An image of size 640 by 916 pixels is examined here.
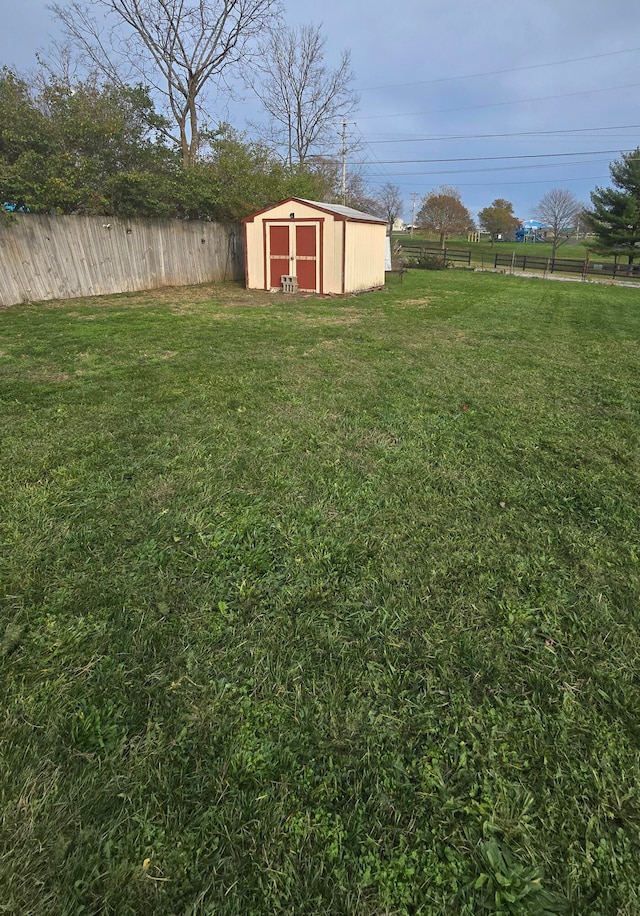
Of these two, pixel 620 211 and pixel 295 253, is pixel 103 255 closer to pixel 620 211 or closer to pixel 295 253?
pixel 295 253

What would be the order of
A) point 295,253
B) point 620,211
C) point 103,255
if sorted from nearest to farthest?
point 103,255 < point 295,253 < point 620,211

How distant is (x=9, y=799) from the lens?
1.26 metres

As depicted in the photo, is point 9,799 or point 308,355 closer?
point 9,799

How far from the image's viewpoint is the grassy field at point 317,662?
1159 millimetres

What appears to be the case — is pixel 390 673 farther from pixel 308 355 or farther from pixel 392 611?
pixel 308 355

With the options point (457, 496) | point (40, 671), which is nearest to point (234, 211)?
point (457, 496)

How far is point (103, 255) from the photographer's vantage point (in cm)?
1123

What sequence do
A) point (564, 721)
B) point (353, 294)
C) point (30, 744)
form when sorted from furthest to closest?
point (353, 294)
point (564, 721)
point (30, 744)

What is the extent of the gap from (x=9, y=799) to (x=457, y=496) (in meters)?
2.38

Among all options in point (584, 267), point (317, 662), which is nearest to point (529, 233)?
point (584, 267)

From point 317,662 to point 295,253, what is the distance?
501 inches

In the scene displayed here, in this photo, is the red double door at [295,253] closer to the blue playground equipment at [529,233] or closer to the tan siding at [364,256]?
the tan siding at [364,256]

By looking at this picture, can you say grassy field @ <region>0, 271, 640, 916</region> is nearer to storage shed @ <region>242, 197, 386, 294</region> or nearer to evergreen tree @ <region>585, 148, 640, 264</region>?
storage shed @ <region>242, 197, 386, 294</region>

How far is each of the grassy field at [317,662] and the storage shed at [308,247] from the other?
9587 millimetres
